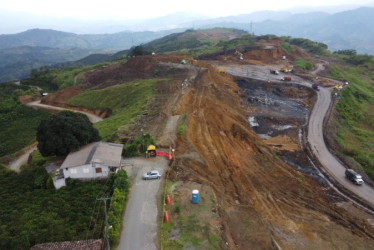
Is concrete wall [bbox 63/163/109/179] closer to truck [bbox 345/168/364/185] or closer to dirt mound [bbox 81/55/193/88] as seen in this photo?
truck [bbox 345/168/364/185]

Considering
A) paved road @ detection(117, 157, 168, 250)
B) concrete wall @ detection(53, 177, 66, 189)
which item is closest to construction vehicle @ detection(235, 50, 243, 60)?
paved road @ detection(117, 157, 168, 250)

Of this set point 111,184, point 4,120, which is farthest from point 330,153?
point 4,120

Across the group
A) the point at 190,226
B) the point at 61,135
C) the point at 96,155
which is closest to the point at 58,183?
the point at 96,155

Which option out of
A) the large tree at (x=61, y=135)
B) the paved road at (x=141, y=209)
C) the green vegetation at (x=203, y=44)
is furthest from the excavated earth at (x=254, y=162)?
the green vegetation at (x=203, y=44)

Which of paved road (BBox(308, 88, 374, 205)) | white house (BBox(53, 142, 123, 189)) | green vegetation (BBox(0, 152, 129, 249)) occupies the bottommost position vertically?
paved road (BBox(308, 88, 374, 205))

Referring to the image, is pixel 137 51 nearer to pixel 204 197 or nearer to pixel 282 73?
pixel 282 73
